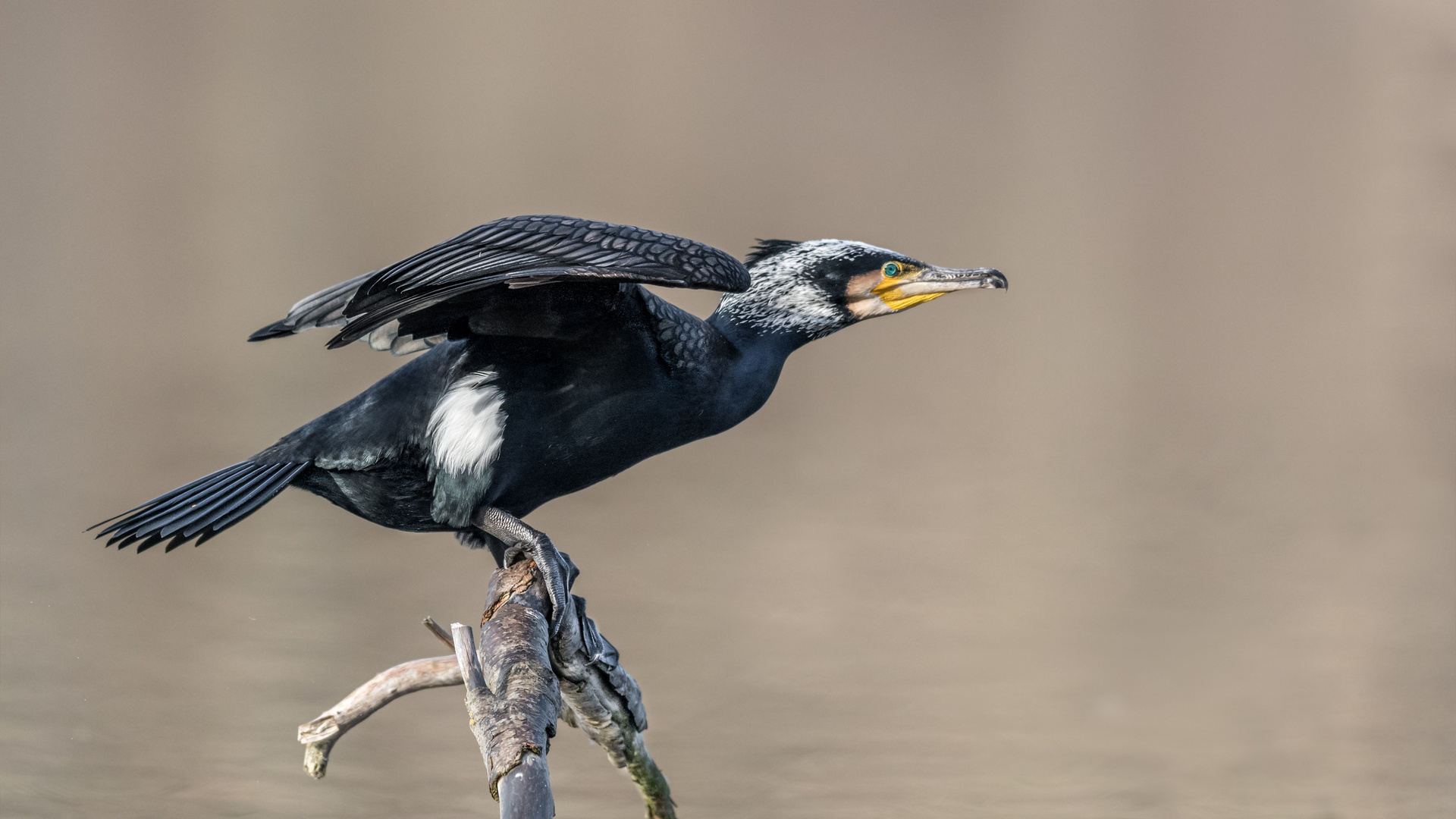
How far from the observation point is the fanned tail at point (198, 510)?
6.68ft

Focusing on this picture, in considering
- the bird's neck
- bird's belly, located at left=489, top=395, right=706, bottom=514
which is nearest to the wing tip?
bird's belly, located at left=489, top=395, right=706, bottom=514

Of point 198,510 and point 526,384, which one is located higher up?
point 526,384

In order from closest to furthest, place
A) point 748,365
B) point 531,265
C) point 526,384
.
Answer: point 531,265, point 526,384, point 748,365

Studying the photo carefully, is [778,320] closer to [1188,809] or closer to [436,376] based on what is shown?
[436,376]

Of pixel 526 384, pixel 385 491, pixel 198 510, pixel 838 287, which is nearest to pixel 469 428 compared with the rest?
pixel 526 384

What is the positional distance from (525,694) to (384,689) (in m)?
0.48

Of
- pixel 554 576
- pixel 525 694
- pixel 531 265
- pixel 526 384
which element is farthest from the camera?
pixel 526 384

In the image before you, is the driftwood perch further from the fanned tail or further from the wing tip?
the wing tip

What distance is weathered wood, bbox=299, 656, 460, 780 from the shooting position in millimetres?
2105

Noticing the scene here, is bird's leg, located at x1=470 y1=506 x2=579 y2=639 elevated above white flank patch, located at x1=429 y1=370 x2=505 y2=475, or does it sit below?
below

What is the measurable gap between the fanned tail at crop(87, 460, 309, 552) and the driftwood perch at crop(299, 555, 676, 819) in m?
0.33

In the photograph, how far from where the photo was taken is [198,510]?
2.06 meters

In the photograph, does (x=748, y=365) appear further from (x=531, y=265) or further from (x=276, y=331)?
(x=276, y=331)

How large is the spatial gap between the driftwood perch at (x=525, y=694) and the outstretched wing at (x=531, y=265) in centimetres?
43
